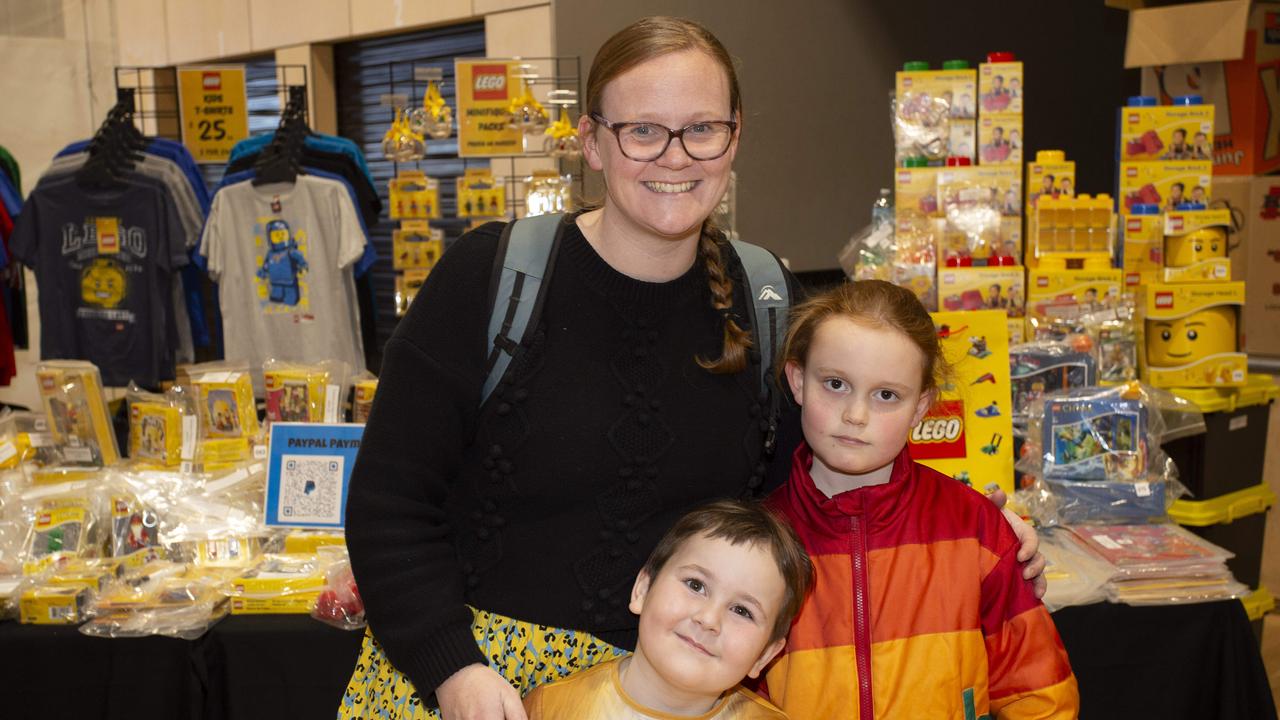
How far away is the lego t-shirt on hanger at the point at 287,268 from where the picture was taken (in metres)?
4.88

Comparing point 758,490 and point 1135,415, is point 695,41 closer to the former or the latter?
point 758,490

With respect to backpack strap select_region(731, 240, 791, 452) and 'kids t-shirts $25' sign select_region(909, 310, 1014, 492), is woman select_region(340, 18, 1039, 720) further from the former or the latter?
'kids t-shirts $25' sign select_region(909, 310, 1014, 492)

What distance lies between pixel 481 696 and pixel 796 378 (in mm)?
671

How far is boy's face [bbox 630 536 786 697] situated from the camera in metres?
1.47

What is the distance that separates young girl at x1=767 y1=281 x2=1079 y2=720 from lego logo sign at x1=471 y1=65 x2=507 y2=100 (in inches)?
141

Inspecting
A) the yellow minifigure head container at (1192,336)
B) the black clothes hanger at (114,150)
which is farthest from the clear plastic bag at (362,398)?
the yellow minifigure head container at (1192,336)

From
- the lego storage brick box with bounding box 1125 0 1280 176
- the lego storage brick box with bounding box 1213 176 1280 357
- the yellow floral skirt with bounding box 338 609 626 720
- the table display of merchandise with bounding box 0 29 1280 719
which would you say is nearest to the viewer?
the yellow floral skirt with bounding box 338 609 626 720

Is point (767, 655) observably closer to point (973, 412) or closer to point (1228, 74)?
point (973, 412)

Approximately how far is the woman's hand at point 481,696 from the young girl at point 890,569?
17.7 inches

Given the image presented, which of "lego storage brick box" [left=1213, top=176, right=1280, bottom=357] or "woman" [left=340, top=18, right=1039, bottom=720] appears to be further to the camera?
"lego storage brick box" [left=1213, top=176, right=1280, bottom=357]

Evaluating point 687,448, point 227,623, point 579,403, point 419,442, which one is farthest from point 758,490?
point 227,623

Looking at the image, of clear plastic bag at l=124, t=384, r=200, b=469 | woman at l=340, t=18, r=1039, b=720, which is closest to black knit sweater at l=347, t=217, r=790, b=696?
woman at l=340, t=18, r=1039, b=720

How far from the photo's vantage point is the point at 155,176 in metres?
4.79

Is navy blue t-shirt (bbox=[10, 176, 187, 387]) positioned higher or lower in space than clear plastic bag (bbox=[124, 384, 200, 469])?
higher
